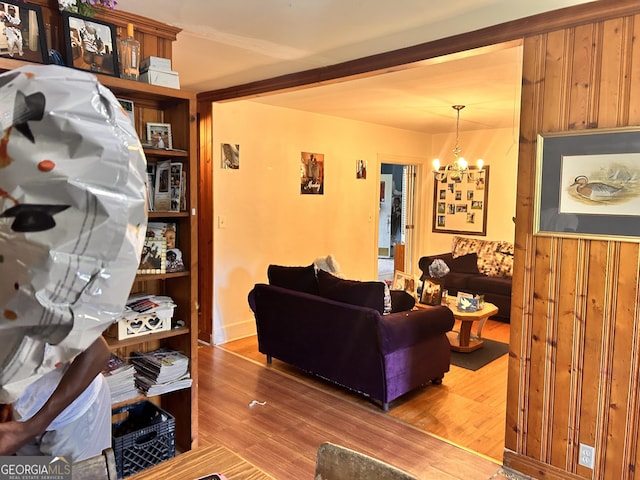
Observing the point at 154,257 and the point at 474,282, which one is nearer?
the point at 154,257

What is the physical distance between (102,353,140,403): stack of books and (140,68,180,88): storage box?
1.38 meters

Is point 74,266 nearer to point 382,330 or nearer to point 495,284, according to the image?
point 382,330

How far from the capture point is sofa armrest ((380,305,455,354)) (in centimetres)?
310

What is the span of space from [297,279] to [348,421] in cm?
116

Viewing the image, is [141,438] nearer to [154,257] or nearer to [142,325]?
[142,325]

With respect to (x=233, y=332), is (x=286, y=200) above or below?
above

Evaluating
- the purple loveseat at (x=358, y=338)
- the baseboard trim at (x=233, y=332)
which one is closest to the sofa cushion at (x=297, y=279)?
the purple loveseat at (x=358, y=338)

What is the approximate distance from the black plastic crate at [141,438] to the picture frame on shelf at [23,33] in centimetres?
174

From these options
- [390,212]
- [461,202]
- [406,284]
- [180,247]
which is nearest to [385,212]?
[390,212]

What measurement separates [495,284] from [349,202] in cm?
203

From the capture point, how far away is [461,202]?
267 inches

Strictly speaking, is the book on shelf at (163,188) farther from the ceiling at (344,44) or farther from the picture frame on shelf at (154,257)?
the ceiling at (344,44)

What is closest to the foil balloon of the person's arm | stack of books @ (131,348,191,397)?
the person's arm

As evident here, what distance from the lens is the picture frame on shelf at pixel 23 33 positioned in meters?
1.87
